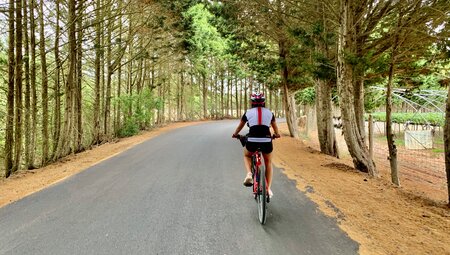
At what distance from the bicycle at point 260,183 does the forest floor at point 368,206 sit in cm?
123

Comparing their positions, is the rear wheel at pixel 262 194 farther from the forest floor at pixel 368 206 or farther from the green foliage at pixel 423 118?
the green foliage at pixel 423 118

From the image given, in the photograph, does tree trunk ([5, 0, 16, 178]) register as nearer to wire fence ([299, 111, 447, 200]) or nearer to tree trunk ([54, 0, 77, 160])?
tree trunk ([54, 0, 77, 160])

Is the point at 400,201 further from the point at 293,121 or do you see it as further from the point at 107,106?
the point at 107,106

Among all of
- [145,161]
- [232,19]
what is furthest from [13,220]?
[232,19]

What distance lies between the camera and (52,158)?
12.9 meters

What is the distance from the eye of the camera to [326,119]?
13.0 m

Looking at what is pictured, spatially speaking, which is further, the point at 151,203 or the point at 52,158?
the point at 52,158

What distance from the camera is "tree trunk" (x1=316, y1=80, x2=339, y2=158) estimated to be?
12.9 meters

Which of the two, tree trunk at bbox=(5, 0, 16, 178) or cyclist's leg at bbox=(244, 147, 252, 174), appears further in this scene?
tree trunk at bbox=(5, 0, 16, 178)

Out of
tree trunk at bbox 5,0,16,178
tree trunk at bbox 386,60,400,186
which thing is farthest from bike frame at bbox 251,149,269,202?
tree trunk at bbox 5,0,16,178

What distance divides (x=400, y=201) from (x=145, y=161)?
7297mm

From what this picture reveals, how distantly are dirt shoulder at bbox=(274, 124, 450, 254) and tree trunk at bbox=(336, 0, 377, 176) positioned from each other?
760 mm

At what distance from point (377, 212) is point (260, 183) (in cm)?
237

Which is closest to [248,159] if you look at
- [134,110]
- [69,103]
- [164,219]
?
[164,219]
